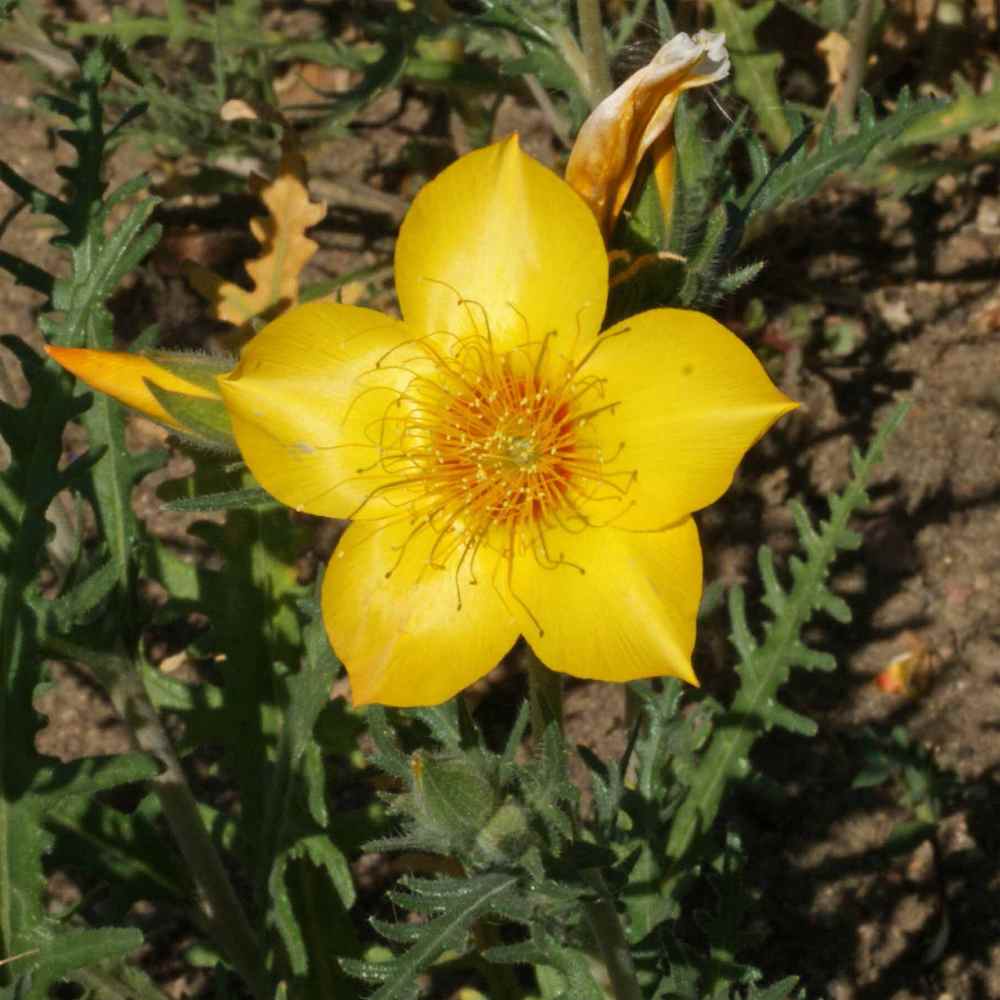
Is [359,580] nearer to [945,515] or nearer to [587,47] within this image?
[587,47]

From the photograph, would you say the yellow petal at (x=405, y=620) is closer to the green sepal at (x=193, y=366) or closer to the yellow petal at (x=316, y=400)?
the yellow petal at (x=316, y=400)

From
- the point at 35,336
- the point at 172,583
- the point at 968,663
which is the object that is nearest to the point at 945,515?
the point at 968,663

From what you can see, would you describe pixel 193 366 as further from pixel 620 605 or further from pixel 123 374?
pixel 620 605

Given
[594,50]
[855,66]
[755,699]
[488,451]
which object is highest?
[594,50]

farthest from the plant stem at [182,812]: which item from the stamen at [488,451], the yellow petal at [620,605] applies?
the yellow petal at [620,605]

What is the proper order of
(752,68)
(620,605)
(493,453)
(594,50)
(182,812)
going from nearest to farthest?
(620,605) → (493,453) → (594,50) → (182,812) → (752,68)

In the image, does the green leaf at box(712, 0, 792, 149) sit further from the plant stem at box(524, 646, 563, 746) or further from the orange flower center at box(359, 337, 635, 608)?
the plant stem at box(524, 646, 563, 746)

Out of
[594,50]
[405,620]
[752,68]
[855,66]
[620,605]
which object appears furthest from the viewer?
[752,68]

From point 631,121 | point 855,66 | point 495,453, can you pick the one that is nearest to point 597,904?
point 495,453

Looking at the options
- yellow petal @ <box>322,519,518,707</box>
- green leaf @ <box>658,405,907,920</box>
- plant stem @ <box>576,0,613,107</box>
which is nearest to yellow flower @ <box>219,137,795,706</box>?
yellow petal @ <box>322,519,518,707</box>
